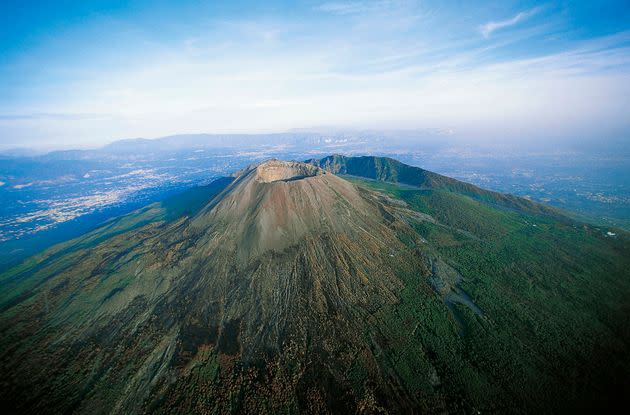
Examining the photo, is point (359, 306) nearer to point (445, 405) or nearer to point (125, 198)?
point (445, 405)

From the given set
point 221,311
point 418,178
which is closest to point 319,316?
point 221,311

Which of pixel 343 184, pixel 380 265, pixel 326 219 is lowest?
pixel 380 265

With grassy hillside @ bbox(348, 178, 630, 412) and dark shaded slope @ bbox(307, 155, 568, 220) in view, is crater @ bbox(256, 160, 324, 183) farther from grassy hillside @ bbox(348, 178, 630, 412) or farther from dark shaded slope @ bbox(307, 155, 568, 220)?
dark shaded slope @ bbox(307, 155, 568, 220)

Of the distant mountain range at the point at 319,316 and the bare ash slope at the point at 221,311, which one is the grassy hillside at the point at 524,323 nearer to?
the distant mountain range at the point at 319,316

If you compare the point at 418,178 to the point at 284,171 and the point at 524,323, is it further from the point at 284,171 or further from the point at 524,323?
the point at 524,323

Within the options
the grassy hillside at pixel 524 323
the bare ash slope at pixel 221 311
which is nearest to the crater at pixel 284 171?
the bare ash slope at pixel 221 311

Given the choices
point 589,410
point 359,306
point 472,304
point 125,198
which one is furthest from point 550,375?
point 125,198
